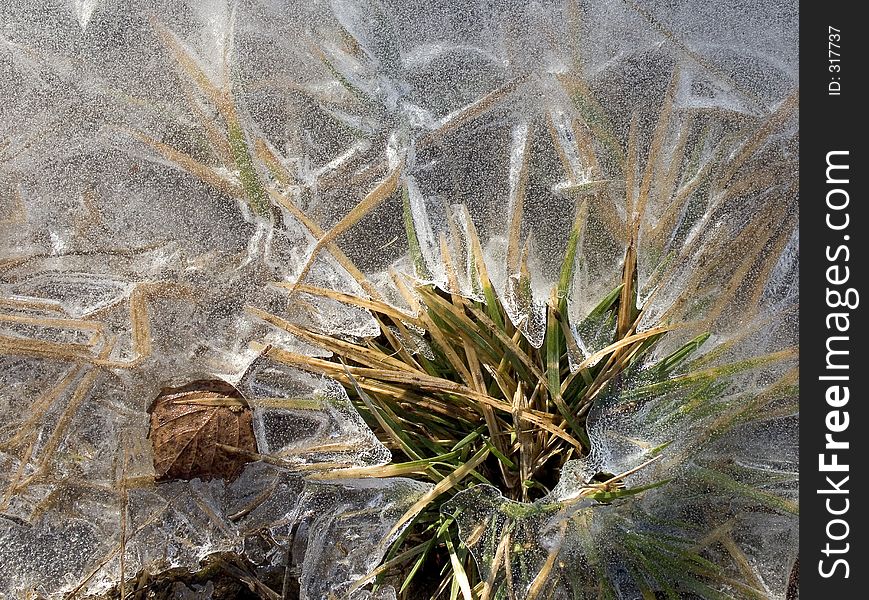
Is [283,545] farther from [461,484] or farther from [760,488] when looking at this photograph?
[760,488]

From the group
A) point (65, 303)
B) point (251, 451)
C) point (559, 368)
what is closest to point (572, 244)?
point (559, 368)

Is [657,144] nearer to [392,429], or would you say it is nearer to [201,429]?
[392,429]

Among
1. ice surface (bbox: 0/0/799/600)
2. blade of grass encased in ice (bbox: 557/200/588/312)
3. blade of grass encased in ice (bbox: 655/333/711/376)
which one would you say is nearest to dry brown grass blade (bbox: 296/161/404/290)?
ice surface (bbox: 0/0/799/600)

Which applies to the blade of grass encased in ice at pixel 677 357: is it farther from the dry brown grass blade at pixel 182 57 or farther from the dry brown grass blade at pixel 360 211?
the dry brown grass blade at pixel 182 57

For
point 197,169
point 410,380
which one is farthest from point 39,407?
point 410,380

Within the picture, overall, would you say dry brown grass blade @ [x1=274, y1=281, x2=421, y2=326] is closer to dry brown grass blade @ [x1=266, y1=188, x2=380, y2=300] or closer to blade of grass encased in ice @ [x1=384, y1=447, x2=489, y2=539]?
dry brown grass blade @ [x1=266, y1=188, x2=380, y2=300]

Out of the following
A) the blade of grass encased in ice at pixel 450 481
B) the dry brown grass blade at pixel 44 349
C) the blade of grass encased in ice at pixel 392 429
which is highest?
the dry brown grass blade at pixel 44 349

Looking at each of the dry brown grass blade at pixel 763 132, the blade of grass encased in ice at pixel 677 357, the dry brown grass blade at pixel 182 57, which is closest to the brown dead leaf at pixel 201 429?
the dry brown grass blade at pixel 182 57
